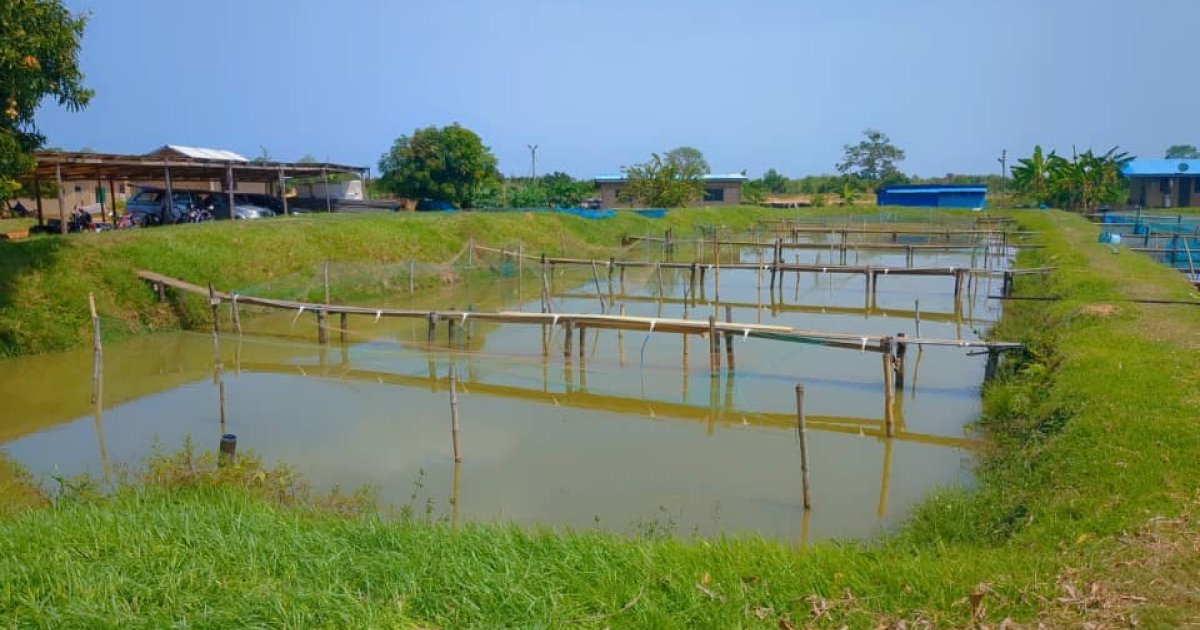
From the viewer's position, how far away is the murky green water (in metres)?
7.30

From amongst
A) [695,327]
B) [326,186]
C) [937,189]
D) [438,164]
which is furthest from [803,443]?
[937,189]

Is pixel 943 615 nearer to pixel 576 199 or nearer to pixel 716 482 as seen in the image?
pixel 716 482

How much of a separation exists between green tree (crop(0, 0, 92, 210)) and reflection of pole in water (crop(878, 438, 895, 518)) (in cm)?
1117

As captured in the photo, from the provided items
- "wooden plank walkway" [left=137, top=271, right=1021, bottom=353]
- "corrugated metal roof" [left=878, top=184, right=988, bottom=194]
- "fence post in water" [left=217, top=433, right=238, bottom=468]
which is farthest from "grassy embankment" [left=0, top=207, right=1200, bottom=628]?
"corrugated metal roof" [left=878, top=184, right=988, bottom=194]

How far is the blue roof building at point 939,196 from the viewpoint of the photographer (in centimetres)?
4931

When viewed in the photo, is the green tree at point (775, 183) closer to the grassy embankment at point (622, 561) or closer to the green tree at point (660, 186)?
the green tree at point (660, 186)

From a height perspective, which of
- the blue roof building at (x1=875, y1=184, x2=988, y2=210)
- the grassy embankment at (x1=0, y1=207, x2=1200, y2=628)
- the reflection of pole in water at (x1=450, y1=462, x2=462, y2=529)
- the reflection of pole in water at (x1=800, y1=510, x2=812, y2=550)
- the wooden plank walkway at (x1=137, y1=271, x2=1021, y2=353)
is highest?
the blue roof building at (x1=875, y1=184, x2=988, y2=210)

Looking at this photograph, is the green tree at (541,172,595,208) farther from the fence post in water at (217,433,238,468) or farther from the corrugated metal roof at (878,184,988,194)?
the fence post in water at (217,433,238,468)

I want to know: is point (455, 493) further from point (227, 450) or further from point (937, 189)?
point (937, 189)

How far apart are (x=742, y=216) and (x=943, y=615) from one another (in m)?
38.8

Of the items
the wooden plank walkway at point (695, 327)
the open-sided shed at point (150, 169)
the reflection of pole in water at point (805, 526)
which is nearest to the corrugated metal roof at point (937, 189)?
the open-sided shed at point (150, 169)

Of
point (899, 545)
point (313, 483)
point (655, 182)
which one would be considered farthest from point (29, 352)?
point (655, 182)

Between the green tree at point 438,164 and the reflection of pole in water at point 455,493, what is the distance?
87.7ft

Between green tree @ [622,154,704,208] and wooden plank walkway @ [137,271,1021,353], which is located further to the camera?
green tree @ [622,154,704,208]
